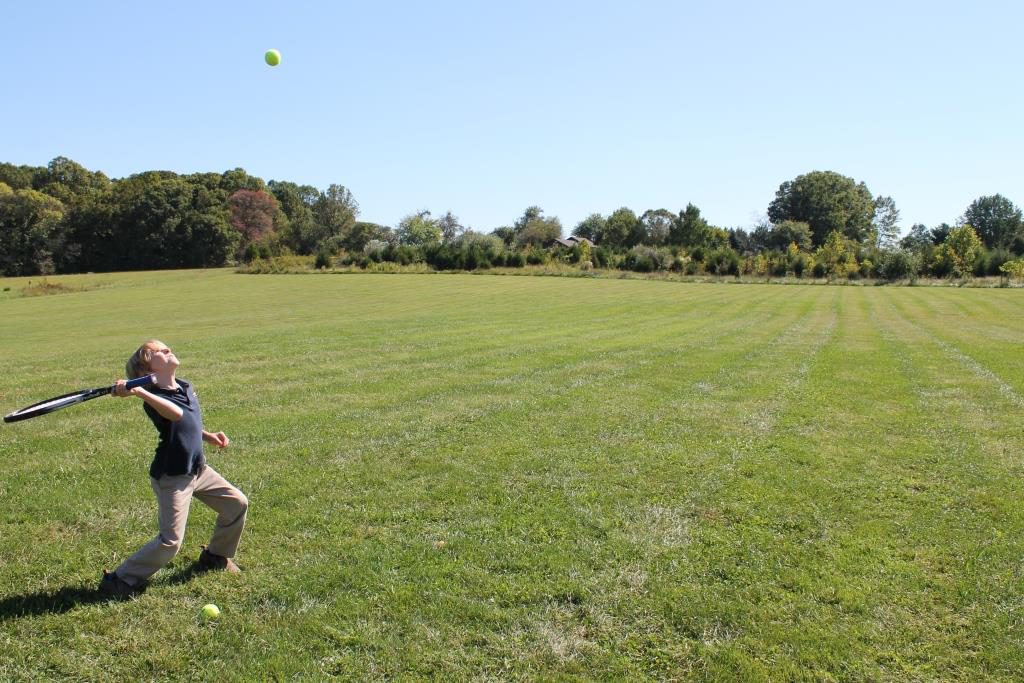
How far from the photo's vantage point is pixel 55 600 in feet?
14.2

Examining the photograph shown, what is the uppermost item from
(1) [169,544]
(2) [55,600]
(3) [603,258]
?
(3) [603,258]

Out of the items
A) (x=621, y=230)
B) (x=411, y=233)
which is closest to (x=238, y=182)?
(x=411, y=233)

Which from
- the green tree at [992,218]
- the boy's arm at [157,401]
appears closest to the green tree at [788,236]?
the green tree at [992,218]

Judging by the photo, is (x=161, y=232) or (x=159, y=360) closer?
(x=159, y=360)

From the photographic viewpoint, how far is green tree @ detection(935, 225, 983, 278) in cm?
5531

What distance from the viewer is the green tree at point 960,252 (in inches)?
2178

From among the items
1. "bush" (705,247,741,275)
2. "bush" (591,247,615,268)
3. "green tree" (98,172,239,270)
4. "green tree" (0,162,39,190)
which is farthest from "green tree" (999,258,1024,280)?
"green tree" (0,162,39,190)

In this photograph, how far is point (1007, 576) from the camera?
15.0 ft

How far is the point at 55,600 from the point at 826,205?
12469cm

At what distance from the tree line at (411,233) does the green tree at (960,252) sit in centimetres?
12

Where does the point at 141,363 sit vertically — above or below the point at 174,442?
above

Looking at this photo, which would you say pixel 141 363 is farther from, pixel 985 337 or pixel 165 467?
pixel 985 337

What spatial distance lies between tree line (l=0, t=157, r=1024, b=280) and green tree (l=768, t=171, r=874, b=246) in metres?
0.23

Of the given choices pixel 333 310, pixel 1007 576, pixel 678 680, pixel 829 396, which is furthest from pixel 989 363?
pixel 333 310
